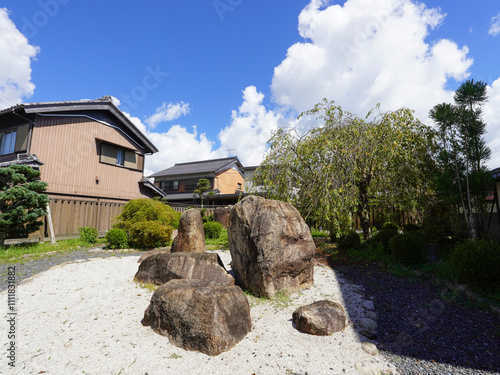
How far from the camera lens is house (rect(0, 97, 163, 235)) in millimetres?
11219

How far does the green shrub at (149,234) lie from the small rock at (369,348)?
7693mm

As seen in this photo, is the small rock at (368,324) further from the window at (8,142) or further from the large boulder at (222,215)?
the window at (8,142)

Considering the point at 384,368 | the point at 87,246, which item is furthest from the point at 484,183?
the point at 87,246

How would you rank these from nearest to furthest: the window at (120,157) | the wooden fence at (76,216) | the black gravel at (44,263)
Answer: the black gravel at (44,263) → the wooden fence at (76,216) → the window at (120,157)

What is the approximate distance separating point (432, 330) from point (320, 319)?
1.67 metres

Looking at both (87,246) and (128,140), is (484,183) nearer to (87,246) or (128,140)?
(87,246)

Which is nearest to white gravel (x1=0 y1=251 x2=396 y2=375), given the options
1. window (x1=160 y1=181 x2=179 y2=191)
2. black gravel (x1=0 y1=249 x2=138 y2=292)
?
black gravel (x1=0 y1=249 x2=138 y2=292)

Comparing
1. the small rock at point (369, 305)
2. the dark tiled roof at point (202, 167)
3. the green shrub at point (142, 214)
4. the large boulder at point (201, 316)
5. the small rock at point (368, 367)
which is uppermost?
the dark tiled roof at point (202, 167)

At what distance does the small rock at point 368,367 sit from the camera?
110 inches

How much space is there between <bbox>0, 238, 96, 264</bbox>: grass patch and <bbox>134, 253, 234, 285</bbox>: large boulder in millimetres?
4839

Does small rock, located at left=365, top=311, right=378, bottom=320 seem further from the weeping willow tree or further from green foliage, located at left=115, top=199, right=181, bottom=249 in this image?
green foliage, located at left=115, top=199, right=181, bottom=249

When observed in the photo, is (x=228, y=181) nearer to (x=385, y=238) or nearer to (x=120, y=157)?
(x=120, y=157)

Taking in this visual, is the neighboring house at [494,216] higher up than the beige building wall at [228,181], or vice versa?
the beige building wall at [228,181]

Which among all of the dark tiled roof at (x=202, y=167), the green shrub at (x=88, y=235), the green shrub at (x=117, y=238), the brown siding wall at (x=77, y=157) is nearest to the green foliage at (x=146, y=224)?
the green shrub at (x=117, y=238)
